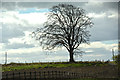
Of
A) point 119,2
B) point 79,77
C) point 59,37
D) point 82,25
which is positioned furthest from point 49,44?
point 119,2

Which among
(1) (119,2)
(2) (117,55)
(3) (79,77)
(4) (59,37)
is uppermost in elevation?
(1) (119,2)

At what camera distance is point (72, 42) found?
2944 cm

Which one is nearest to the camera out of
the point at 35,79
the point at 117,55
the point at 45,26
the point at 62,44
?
the point at 35,79

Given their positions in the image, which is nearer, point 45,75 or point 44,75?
point 44,75

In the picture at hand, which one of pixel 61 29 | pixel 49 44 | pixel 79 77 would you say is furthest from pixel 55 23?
pixel 79 77

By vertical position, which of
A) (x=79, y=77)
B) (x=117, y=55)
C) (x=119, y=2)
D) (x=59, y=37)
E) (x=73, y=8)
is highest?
(x=73, y=8)

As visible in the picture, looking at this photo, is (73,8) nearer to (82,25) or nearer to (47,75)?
(82,25)

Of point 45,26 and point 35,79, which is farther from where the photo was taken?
point 45,26

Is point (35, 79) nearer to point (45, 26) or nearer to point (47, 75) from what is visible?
point (47, 75)

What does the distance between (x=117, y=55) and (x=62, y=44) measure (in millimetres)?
15405

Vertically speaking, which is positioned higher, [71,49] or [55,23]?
[55,23]

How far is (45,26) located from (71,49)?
5.73 meters

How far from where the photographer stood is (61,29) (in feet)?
97.1

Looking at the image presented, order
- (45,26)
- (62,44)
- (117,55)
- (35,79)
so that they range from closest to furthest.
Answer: (35,79)
(117,55)
(45,26)
(62,44)
